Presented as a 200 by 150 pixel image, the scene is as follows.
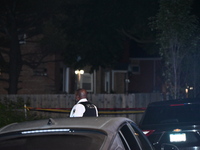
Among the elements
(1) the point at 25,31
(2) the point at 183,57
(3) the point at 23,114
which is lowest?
(3) the point at 23,114

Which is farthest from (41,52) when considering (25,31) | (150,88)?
(150,88)

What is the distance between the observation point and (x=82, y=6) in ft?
81.1

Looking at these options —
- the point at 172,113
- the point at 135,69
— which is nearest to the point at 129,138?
the point at 172,113

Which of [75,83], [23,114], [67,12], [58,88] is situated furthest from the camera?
[75,83]

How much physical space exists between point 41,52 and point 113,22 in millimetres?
3934

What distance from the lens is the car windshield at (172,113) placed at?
10000mm

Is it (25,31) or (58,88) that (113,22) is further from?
(58,88)

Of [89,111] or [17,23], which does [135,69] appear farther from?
[89,111]

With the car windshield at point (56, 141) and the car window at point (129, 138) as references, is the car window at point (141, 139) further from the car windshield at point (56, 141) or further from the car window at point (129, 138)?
the car windshield at point (56, 141)

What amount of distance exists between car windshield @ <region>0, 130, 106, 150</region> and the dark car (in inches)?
164

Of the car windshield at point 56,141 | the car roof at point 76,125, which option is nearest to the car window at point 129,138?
the car roof at point 76,125

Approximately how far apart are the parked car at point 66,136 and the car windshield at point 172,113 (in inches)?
190

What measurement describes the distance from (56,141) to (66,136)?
109mm

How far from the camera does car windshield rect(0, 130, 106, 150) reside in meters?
4.57
